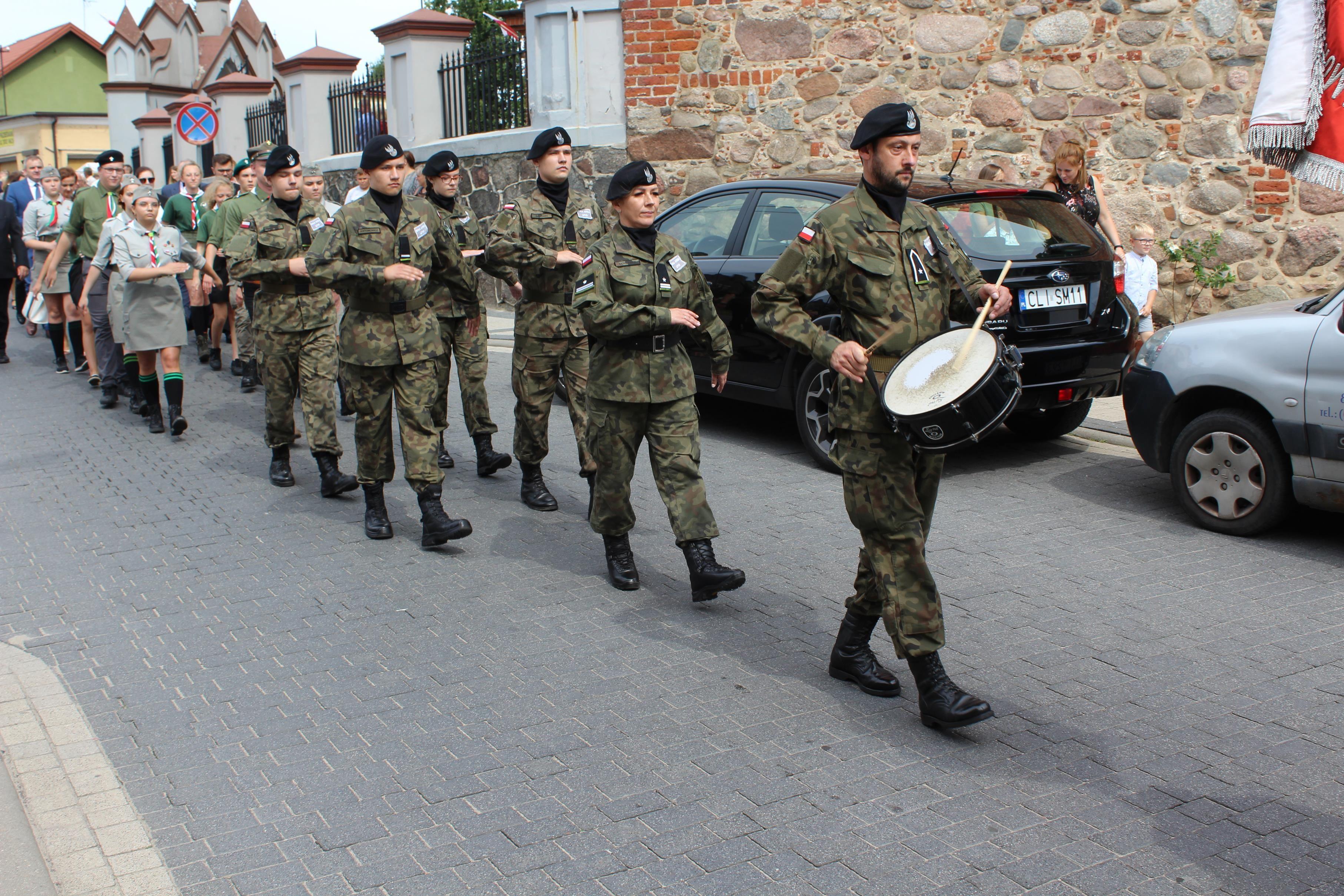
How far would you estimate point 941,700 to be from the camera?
171 inches

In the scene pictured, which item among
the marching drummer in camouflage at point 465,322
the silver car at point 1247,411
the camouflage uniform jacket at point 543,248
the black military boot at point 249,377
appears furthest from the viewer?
the black military boot at point 249,377

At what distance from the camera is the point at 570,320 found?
733 centimetres

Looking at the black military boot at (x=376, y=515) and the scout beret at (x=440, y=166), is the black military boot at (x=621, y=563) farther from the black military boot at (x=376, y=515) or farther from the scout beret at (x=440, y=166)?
the scout beret at (x=440, y=166)

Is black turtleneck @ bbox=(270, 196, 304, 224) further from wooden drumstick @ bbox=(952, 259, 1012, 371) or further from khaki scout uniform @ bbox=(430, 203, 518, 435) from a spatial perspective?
wooden drumstick @ bbox=(952, 259, 1012, 371)

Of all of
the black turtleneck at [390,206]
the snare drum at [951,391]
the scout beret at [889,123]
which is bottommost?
the snare drum at [951,391]

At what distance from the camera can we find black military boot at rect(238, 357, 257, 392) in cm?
1198

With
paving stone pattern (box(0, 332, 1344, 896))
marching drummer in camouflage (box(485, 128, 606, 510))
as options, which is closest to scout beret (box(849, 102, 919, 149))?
paving stone pattern (box(0, 332, 1344, 896))

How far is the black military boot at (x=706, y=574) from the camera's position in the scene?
5.63 metres

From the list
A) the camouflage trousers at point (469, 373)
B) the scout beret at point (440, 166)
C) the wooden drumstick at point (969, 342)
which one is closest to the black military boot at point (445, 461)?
the camouflage trousers at point (469, 373)

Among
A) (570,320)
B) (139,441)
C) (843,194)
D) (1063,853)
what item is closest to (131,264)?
(139,441)

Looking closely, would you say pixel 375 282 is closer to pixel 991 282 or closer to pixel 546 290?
pixel 546 290

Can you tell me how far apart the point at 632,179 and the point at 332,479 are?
3.28 m

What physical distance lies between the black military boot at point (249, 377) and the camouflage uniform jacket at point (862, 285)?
8525 mm

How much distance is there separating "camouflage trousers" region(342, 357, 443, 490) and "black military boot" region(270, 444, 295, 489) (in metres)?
1.57
